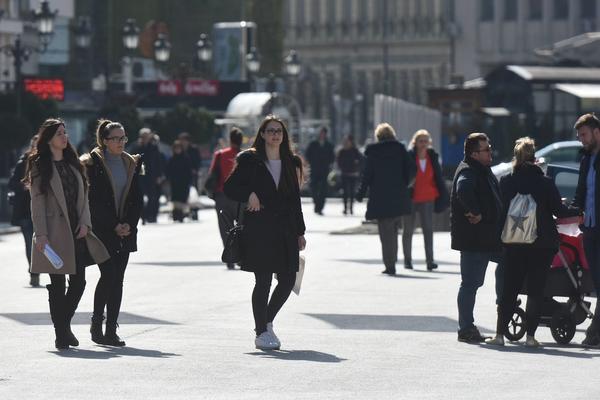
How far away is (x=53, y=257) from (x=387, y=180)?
947 cm

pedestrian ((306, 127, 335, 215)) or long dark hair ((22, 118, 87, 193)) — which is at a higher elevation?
long dark hair ((22, 118, 87, 193))

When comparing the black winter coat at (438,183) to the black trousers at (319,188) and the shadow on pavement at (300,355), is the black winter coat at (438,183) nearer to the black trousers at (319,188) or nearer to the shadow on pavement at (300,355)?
the shadow on pavement at (300,355)

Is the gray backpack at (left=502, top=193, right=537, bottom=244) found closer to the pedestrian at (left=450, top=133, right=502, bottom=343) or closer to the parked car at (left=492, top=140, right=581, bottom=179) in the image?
the pedestrian at (left=450, top=133, right=502, bottom=343)

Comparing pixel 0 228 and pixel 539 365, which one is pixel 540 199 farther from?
pixel 0 228

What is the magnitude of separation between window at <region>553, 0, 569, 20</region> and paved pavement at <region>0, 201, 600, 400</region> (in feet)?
311

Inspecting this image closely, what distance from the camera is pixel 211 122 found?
60.9m

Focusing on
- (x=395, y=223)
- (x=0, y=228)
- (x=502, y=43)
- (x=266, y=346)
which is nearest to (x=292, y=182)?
(x=266, y=346)

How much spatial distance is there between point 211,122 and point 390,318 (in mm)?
44357

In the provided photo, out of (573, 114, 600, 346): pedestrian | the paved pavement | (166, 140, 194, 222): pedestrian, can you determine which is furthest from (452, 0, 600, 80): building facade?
(573, 114, 600, 346): pedestrian

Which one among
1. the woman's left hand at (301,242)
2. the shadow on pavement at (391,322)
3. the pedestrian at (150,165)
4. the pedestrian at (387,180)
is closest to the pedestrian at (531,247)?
the shadow on pavement at (391,322)

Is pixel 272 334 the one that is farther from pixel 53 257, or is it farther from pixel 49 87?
pixel 49 87

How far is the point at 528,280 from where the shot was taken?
1466cm

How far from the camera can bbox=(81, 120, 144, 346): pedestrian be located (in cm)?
1468

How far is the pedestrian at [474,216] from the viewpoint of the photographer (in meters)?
14.7
